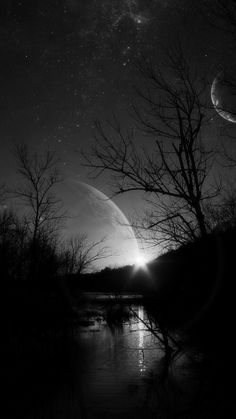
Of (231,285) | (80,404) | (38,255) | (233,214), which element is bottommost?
(80,404)

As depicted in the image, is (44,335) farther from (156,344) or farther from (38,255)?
(38,255)

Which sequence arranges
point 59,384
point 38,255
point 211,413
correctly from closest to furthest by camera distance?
point 211,413 → point 59,384 → point 38,255

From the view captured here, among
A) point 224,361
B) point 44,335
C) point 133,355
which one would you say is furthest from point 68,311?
point 224,361

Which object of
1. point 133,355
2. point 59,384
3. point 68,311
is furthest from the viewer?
point 68,311

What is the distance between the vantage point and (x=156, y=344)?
35.8 feet

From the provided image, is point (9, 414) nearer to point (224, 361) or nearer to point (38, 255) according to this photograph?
point (224, 361)

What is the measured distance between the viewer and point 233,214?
19484mm

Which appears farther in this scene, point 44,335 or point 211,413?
point 44,335

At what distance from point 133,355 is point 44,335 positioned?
13.7 feet

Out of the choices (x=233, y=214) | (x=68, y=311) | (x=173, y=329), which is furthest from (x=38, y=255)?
(x=233, y=214)

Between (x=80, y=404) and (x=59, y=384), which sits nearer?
(x=80, y=404)

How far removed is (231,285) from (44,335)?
651 cm

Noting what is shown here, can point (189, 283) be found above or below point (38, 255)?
below

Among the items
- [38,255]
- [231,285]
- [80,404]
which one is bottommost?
[80,404]
